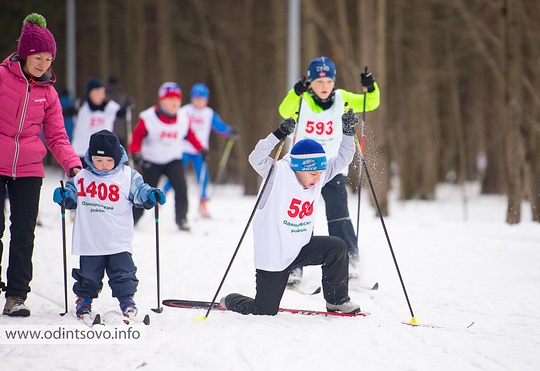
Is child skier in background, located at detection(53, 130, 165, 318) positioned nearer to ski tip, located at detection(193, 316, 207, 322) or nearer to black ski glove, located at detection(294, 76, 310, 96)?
ski tip, located at detection(193, 316, 207, 322)

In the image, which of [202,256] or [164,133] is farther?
[164,133]

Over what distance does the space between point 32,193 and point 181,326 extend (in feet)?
4.88

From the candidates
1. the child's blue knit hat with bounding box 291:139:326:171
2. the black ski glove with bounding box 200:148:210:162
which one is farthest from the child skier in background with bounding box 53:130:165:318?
the black ski glove with bounding box 200:148:210:162

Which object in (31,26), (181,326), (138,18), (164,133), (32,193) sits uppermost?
(138,18)

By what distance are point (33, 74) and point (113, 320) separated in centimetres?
186

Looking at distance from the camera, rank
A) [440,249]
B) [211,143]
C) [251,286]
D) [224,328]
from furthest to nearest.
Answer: [211,143] → [440,249] → [251,286] → [224,328]

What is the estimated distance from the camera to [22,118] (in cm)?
510

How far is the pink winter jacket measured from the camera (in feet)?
16.5

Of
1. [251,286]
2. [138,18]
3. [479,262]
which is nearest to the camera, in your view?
[251,286]

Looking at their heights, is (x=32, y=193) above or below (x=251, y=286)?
above

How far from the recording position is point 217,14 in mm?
24281

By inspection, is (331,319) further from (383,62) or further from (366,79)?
(383,62)

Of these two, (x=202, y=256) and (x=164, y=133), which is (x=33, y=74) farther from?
(x=164, y=133)

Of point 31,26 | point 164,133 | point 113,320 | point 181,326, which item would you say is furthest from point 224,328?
point 164,133
